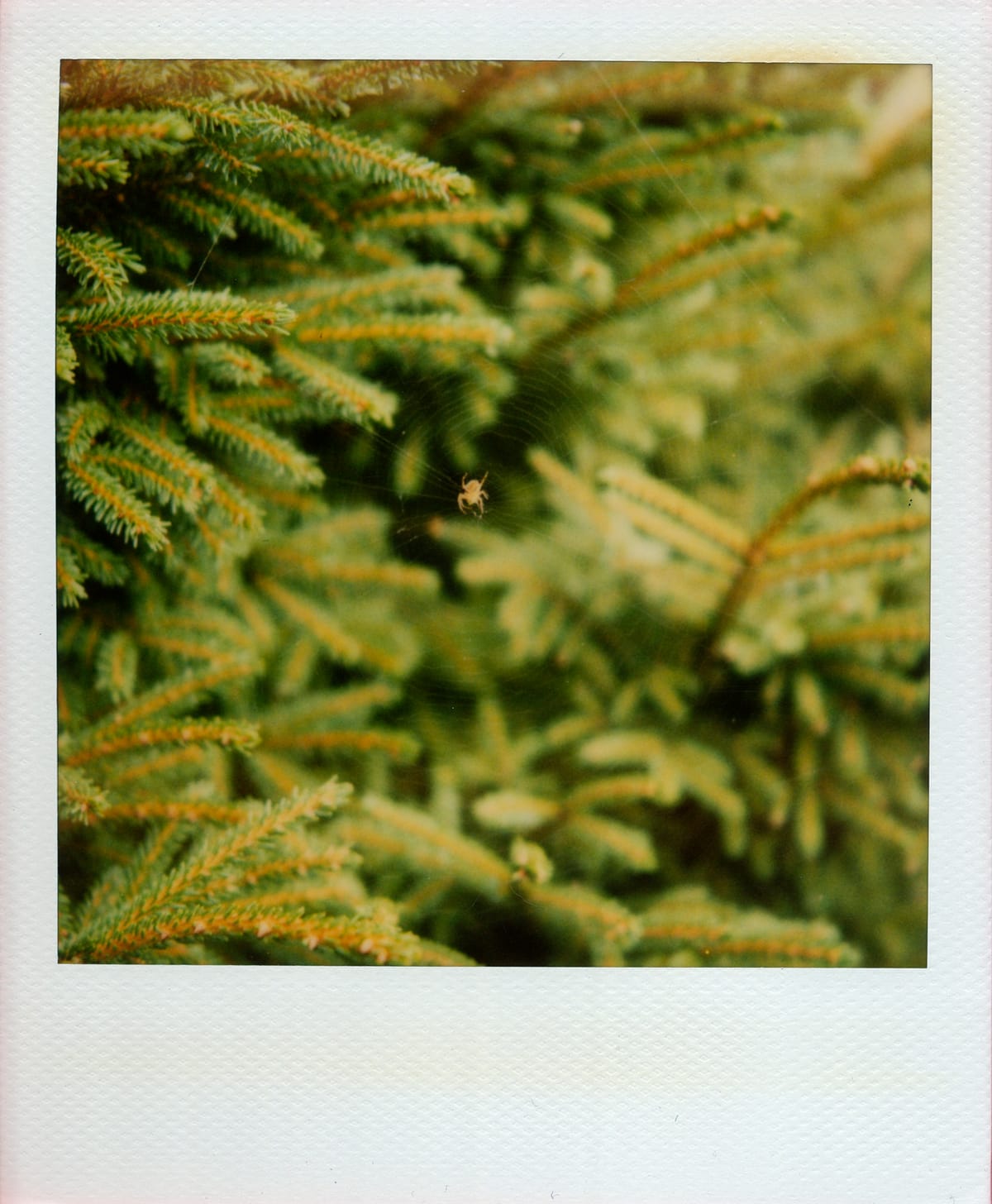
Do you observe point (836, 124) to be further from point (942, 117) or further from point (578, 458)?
point (578, 458)

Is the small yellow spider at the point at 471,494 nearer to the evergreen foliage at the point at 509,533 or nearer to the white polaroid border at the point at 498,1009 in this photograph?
the evergreen foliage at the point at 509,533

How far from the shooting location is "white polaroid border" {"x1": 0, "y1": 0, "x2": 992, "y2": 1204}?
2.46 feet

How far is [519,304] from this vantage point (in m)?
0.75

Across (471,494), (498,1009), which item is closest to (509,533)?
(471,494)

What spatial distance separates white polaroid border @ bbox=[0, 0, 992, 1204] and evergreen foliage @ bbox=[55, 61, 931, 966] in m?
0.03

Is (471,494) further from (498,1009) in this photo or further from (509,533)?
(498,1009)

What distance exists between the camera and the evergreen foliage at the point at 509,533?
743 millimetres

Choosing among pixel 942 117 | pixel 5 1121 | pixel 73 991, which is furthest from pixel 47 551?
pixel 942 117

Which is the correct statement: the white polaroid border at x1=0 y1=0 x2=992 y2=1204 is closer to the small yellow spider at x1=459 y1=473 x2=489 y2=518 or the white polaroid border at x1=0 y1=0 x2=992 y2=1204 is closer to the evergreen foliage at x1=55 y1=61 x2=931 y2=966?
the evergreen foliage at x1=55 y1=61 x2=931 y2=966

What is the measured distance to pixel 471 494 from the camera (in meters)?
0.75

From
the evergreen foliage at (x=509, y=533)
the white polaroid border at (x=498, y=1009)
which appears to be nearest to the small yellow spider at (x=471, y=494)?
the evergreen foliage at (x=509, y=533)

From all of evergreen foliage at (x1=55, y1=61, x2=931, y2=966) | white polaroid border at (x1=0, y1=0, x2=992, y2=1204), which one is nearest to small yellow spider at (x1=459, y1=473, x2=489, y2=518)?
evergreen foliage at (x1=55, y1=61, x2=931, y2=966)

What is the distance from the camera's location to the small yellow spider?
75 cm

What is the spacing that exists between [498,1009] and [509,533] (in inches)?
16.3
